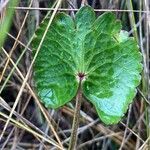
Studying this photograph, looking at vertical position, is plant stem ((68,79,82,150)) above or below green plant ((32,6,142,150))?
below

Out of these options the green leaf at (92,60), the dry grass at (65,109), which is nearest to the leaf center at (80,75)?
the green leaf at (92,60)

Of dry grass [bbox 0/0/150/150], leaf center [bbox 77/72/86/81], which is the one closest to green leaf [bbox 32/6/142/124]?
leaf center [bbox 77/72/86/81]

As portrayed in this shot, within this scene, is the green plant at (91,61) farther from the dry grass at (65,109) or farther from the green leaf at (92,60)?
the dry grass at (65,109)

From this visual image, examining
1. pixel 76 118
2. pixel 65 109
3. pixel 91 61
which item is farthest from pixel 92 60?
pixel 65 109

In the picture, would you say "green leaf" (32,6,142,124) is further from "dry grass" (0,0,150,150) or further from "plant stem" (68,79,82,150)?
"dry grass" (0,0,150,150)

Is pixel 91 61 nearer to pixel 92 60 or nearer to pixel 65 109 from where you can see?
pixel 92 60

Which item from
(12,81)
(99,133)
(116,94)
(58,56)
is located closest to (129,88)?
(116,94)
